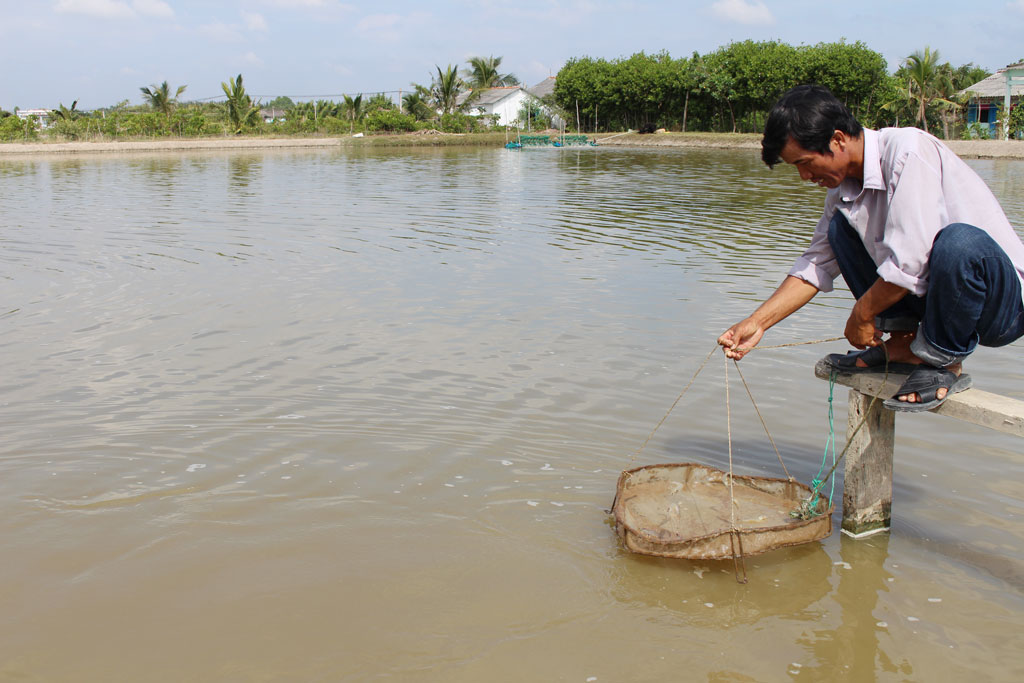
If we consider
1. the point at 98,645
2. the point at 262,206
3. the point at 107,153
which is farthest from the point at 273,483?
the point at 107,153

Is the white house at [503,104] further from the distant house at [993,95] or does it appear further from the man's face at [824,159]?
the man's face at [824,159]

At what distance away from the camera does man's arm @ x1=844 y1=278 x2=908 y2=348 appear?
2.67 meters

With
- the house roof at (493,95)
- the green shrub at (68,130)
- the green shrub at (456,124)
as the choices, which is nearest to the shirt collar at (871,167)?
the green shrub at (68,130)

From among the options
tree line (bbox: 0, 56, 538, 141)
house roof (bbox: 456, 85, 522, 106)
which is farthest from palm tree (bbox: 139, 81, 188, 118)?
house roof (bbox: 456, 85, 522, 106)

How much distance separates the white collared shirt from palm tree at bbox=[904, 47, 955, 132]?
40526 mm

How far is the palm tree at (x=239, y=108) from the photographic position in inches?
2026

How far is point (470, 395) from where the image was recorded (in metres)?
5.07

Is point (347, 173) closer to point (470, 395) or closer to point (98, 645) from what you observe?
point (470, 395)

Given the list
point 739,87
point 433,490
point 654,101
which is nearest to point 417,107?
point 654,101

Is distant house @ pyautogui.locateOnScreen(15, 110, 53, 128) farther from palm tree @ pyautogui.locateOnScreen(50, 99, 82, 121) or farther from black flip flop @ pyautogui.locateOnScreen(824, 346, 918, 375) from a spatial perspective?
black flip flop @ pyautogui.locateOnScreen(824, 346, 918, 375)

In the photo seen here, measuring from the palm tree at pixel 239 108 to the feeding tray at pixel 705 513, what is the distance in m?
53.1

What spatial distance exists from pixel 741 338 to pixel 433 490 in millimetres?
1616

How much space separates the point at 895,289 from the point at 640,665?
1432 millimetres

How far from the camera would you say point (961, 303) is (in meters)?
2.56
